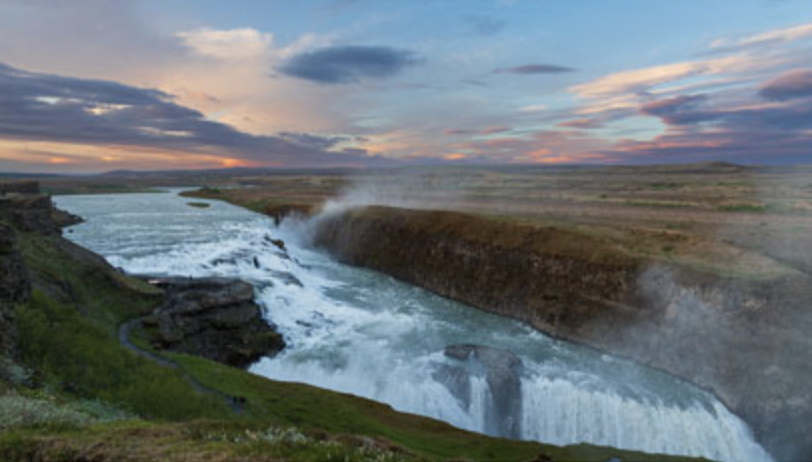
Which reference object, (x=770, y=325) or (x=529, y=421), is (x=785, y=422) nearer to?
(x=770, y=325)

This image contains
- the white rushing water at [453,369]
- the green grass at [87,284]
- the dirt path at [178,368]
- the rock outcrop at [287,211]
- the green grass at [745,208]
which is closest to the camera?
the dirt path at [178,368]

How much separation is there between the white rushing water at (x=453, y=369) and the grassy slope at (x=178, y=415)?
10.5 feet

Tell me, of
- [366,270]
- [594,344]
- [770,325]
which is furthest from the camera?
[366,270]

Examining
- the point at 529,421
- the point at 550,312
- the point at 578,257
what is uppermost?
the point at 578,257

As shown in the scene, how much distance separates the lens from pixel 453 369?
81.5 ft

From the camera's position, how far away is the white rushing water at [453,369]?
2141 centimetres

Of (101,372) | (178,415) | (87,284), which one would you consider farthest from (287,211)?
(178,415)

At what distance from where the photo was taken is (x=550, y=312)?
110ft

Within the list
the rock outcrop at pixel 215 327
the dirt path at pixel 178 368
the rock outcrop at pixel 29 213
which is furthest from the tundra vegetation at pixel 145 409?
the rock outcrop at pixel 29 213

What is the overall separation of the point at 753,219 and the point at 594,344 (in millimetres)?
33164

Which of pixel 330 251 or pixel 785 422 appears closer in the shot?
pixel 785 422

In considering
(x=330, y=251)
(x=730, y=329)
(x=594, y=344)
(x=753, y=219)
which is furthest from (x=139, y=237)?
(x=753, y=219)

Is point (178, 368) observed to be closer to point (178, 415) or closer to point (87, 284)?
point (178, 415)

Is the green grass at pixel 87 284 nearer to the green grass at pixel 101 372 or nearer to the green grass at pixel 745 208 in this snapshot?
the green grass at pixel 101 372
